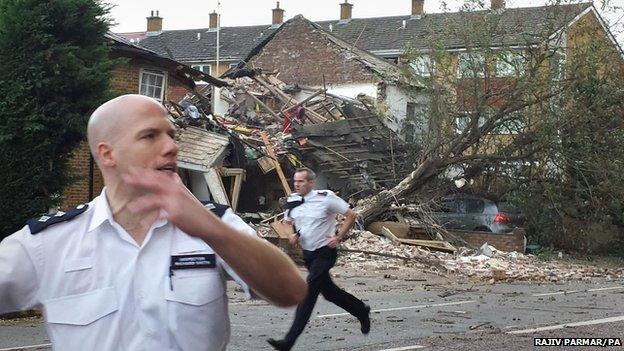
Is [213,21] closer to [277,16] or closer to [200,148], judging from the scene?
[277,16]

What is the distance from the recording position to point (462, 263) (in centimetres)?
2381

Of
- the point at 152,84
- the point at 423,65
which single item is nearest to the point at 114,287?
the point at 152,84

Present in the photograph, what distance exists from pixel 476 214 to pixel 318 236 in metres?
19.3

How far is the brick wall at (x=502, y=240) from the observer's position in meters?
27.6

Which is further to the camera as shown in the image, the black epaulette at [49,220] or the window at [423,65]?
the window at [423,65]

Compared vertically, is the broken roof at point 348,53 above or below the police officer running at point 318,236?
above

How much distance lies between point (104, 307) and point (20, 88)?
528 inches

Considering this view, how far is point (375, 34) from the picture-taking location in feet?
180

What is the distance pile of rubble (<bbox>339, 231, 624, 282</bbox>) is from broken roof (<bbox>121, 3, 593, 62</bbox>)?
22.6 feet

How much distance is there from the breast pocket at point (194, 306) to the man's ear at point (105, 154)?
35 centimetres

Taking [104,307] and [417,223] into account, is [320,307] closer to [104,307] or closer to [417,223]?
[104,307]

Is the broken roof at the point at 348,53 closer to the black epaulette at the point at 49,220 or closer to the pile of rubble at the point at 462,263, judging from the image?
the pile of rubble at the point at 462,263

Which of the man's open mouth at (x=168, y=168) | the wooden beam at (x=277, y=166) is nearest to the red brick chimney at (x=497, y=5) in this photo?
the wooden beam at (x=277, y=166)

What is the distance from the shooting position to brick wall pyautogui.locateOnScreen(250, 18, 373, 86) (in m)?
44.0
